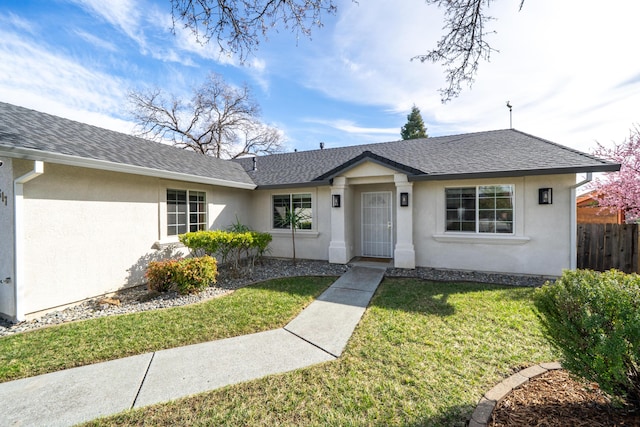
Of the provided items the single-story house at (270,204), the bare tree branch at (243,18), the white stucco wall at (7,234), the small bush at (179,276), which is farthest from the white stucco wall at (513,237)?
the white stucco wall at (7,234)

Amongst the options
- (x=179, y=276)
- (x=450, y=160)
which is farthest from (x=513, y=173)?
(x=179, y=276)

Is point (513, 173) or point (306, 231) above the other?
point (513, 173)

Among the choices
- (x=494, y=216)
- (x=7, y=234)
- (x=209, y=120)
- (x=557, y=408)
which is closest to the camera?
(x=557, y=408)

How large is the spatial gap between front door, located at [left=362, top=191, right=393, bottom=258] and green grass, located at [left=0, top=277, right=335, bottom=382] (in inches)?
193

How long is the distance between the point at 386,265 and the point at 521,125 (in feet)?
27.8

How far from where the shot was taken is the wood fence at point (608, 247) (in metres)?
8.22

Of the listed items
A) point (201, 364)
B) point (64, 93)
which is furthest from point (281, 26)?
point (64, 93)

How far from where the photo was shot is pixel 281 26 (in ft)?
15.0

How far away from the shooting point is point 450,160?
30.3 feet

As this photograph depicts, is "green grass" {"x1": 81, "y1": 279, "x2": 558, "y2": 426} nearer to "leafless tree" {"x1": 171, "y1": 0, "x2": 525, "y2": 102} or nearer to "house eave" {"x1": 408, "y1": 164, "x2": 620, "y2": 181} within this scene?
"house eave" {"x1": 408, "y1": 164, "x2": 620, "y2": 181}

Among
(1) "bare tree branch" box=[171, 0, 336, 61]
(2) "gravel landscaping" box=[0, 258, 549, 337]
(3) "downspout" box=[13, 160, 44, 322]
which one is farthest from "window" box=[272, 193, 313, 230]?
(3) "downspout" box=[13, 160, 44, 322]

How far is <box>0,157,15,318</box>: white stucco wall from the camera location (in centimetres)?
519

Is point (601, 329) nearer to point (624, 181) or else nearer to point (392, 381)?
point (392, 381)

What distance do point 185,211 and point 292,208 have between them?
4.02 metres
